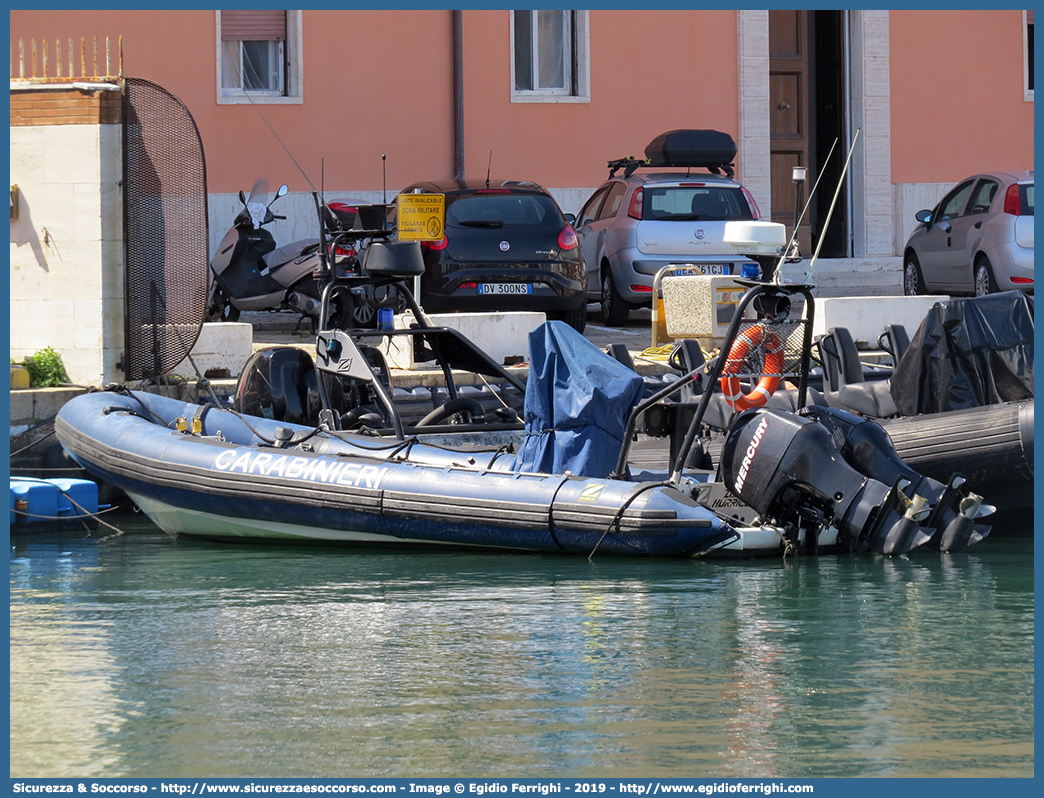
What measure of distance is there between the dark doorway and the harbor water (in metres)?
14.2

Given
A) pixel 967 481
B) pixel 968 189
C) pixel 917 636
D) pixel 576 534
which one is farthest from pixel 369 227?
pixel 968 189

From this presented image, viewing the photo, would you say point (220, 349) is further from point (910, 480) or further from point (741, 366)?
point (910, 480)

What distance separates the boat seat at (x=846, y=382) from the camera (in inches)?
409

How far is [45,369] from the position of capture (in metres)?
11.6

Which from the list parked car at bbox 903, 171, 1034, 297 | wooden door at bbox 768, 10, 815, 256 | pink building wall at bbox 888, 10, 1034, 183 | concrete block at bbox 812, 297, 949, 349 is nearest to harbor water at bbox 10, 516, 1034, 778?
concrete block at bbox 812, 297, 949, 349

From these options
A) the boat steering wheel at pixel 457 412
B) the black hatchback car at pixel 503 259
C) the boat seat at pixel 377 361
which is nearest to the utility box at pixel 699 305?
the black hatchback car at pixel 503 259

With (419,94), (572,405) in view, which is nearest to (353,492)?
(572,405)

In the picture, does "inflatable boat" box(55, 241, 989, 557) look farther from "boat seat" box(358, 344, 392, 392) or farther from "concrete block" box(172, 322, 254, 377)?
"concrete block" box(172, 322, 254, 377)

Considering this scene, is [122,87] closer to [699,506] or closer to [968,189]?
[699,506]

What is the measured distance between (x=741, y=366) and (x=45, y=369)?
5265 mm

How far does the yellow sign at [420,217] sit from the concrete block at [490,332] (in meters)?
0.69

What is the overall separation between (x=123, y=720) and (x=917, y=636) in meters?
3.25

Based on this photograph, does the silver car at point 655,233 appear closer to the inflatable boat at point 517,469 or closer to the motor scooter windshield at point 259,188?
the motor scooter windshield at point 259,188

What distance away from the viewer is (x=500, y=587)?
26.4 ft
